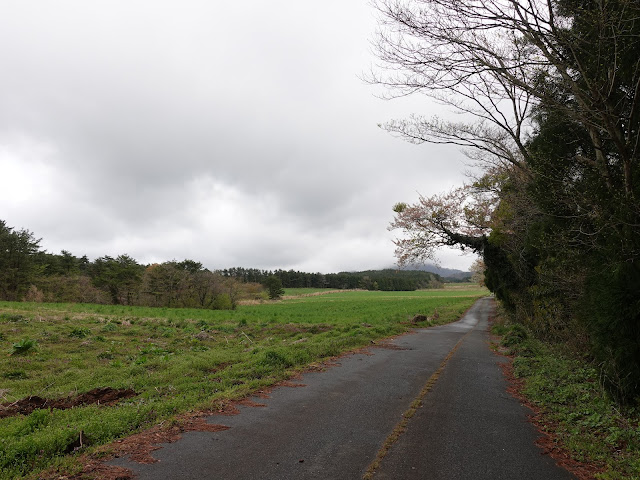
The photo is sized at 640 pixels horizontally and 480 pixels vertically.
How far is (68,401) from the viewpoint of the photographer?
6465 millimetres

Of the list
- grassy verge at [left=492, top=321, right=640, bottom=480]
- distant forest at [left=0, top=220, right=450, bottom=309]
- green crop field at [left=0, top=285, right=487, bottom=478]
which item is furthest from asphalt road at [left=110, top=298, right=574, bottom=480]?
distant forest at [left=0, top=220, right=450, bottom=309]

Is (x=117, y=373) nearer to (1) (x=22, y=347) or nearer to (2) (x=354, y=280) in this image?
(1) (x=22, y=347)

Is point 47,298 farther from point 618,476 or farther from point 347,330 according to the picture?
point 618,476

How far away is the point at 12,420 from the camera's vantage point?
5.42 metres

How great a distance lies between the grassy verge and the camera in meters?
4.19

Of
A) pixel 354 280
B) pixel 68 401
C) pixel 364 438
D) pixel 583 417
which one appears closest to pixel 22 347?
pixel 68 401

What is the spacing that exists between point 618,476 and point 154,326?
59.0 feet

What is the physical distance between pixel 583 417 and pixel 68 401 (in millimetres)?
8765

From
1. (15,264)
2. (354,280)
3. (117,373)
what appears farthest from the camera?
(354,280)

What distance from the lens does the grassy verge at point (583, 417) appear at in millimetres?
4188

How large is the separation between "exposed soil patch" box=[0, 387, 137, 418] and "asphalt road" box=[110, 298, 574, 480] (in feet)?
8.14

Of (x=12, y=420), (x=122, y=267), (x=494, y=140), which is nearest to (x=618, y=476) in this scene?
(x=12, y=420)

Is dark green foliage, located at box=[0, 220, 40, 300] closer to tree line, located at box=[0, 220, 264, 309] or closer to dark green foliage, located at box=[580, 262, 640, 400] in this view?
tree line, located at box=[0, 220, 264, 309]

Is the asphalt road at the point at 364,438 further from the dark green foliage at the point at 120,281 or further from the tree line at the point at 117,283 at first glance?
the dark green foliage at the point at 120,281
